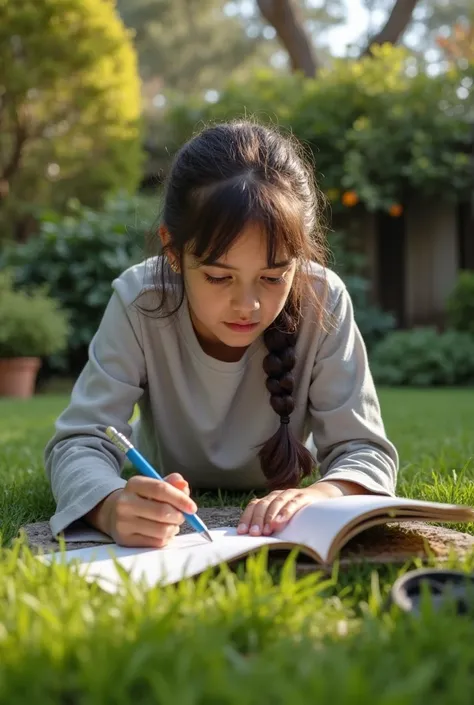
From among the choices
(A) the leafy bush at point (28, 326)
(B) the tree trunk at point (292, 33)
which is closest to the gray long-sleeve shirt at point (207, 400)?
(A) the leafy bush at point (28, 326)

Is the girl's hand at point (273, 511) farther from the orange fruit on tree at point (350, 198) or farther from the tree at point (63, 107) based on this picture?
the tree at point (63, 107)

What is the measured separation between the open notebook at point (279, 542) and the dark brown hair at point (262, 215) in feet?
1.86

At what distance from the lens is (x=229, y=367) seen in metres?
2.45

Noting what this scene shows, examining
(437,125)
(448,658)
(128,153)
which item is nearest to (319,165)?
(437,125)

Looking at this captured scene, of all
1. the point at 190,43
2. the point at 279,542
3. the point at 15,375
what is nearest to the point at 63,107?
the point at 15,375

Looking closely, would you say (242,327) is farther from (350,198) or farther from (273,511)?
(350,198)

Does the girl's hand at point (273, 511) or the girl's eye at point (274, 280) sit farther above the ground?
the girl's eye at point (274, 280)

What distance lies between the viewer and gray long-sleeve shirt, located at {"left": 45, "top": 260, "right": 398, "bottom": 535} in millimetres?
2248

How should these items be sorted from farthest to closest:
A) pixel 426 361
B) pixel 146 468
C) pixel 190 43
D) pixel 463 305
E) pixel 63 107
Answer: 1. pixel 190 43
2. pixel 63 107
3. pixel 463 305
4. pixel 426 361
5. pixel 146 468

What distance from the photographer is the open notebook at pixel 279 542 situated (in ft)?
4.96

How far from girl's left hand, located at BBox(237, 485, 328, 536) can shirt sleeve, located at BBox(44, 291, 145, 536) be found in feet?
1.04

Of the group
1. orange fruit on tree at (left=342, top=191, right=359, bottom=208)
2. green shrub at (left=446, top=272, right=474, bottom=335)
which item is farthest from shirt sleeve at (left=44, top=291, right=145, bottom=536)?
orange fruit on tree at (left=342, top=191, right=359, bottom=208)

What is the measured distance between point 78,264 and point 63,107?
4252 millimetres

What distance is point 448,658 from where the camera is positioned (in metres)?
1.06
